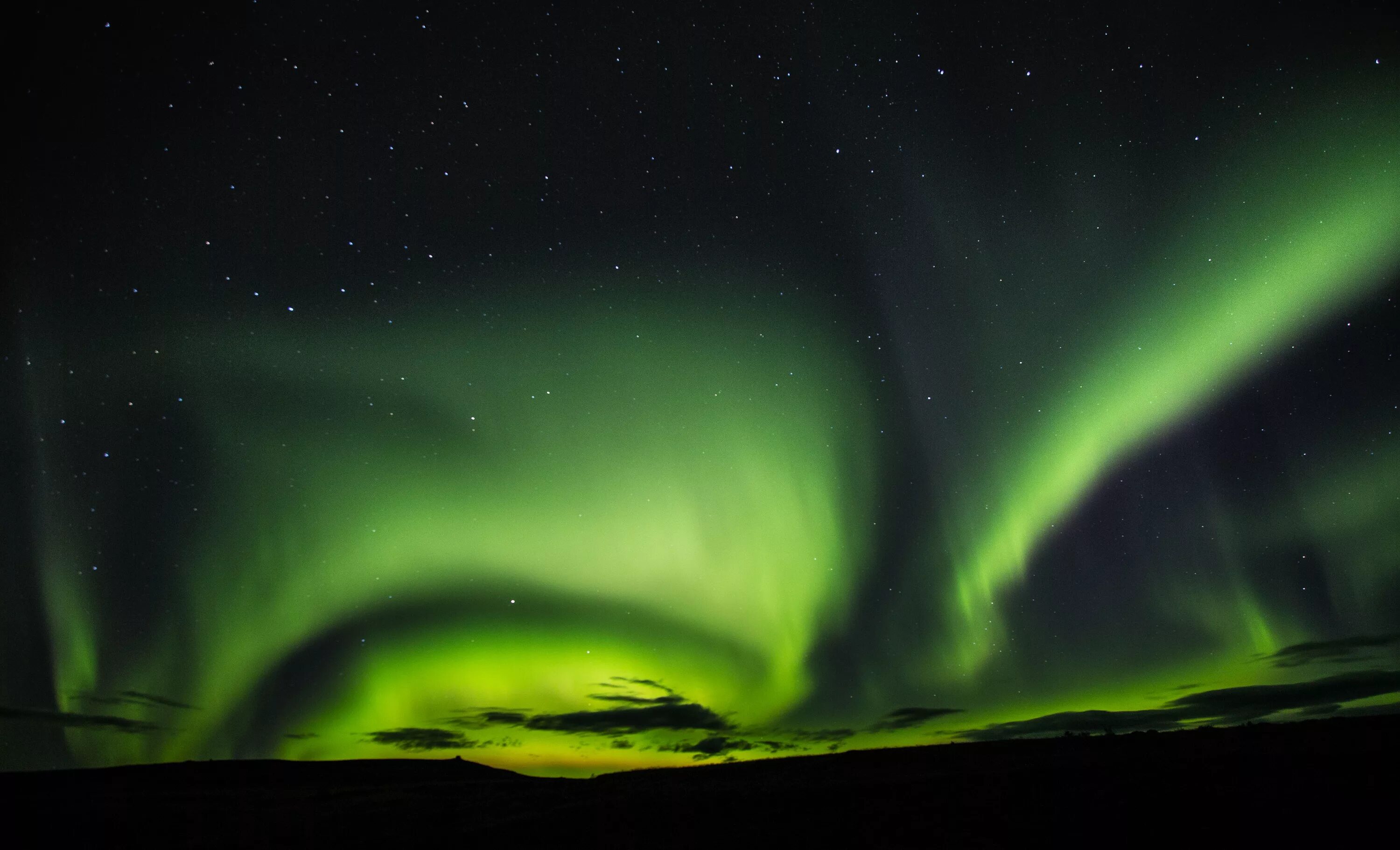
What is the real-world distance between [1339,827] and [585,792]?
58.3 feet

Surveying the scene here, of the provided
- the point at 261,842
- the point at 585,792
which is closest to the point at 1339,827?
the point at 585,792

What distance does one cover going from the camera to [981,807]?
14312 mm

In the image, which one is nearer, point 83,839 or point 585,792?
point 83,839

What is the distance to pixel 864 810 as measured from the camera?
50.0 ft

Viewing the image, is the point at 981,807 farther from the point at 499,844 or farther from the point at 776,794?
the point at 499,844

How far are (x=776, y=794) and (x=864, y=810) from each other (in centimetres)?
342

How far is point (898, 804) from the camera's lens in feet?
50.8

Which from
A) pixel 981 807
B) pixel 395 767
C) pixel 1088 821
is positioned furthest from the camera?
pixel 395 767

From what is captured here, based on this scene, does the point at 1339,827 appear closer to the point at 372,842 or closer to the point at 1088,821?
the point at 1088,821

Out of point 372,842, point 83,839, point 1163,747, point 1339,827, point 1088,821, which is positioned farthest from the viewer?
point 83,839

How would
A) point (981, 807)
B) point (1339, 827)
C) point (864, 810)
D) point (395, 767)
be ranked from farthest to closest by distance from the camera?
point (395, 767) → point (864, 810) → point (981, 807) → point (1339, 827)

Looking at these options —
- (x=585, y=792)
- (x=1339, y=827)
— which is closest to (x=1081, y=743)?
(x=1339, y=827)

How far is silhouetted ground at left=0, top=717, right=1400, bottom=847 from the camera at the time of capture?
12273 mm

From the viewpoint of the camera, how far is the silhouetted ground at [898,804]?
483 inches
